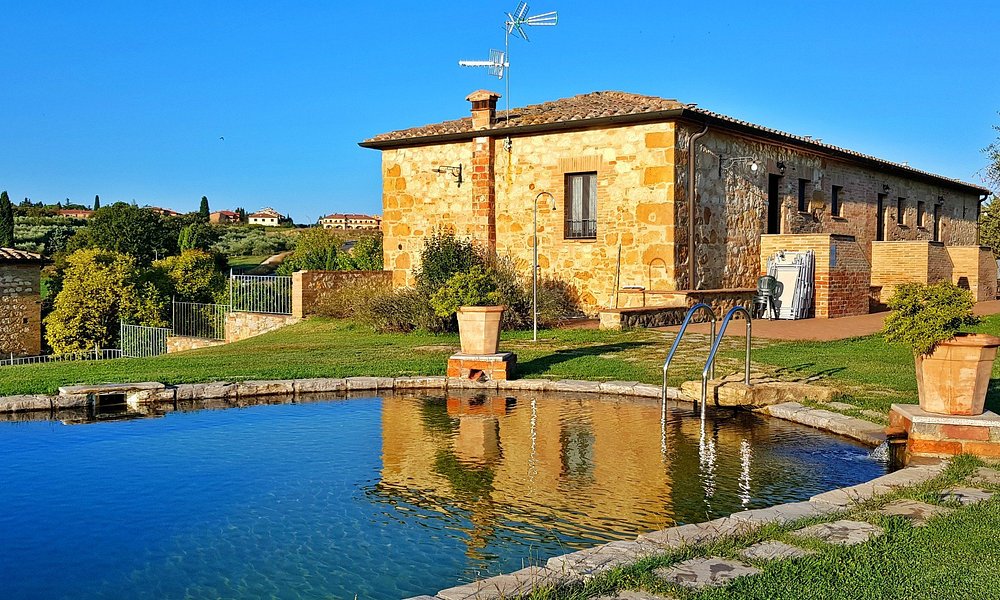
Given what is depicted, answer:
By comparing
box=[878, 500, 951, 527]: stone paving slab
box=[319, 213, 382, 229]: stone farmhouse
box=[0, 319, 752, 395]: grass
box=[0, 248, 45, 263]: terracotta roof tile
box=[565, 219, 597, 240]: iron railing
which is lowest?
box=[878, 500, 951, 527]: stone paving slab

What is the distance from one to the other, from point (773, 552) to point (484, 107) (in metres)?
16.2

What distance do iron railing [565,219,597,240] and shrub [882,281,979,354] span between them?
11.3m

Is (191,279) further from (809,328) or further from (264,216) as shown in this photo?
(264,216)

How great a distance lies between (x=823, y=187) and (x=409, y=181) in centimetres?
1039

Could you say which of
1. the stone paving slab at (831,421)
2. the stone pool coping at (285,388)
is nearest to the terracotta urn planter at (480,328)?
the stone pool coping at (285,388)

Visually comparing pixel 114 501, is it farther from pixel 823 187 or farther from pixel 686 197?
pixel 823 187

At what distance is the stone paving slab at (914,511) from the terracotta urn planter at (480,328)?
5.88 metres

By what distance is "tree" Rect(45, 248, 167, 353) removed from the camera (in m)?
23.1

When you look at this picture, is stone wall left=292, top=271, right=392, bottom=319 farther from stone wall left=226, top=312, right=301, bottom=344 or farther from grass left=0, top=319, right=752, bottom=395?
grass left=0, top=319, right=752, bottom=395

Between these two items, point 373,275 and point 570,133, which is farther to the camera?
point 373,275

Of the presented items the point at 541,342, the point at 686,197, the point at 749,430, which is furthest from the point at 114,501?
the point at 686,197

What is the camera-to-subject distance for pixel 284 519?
5086mm

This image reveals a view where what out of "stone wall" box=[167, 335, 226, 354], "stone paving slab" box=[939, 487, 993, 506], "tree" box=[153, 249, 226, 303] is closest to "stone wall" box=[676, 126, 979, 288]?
"stone wall" box=[167, 335, 226, 354]

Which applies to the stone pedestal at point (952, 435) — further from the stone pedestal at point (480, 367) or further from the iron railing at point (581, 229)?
the iron railing at point (581, 229)
